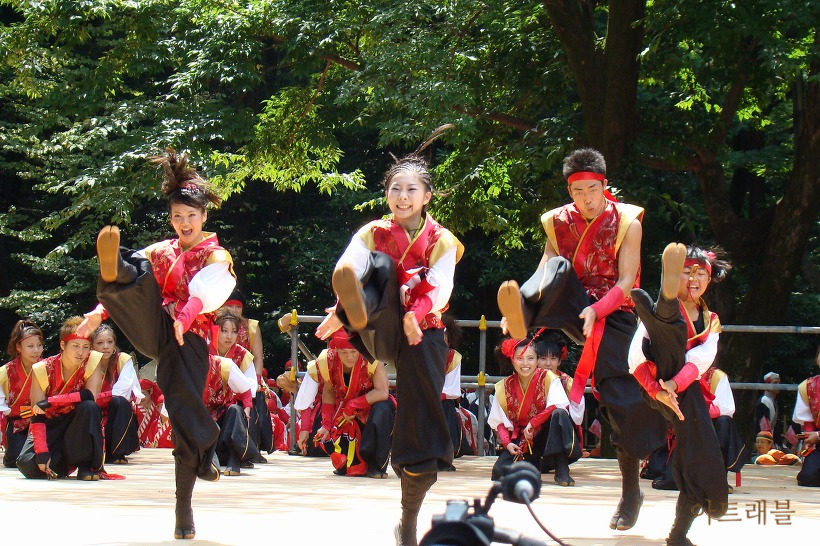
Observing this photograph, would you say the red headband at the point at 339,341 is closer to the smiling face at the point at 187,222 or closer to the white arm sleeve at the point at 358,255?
the smiling face at the point at 187,222

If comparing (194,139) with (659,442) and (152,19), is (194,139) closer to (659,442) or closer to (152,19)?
(152,19)

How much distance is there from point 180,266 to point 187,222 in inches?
8.9

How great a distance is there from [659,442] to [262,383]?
17.5ft

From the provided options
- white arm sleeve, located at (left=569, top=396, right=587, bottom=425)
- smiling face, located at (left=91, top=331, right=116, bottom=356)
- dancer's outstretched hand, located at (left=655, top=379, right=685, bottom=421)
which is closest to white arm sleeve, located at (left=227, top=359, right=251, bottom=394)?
smiling face, located at (left=91, top=331, right=116, bottom=356)

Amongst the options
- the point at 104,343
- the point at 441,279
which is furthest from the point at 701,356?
the point at 104,343

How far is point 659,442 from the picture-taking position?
17.4 ft

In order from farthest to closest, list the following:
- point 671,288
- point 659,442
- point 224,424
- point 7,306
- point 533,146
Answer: point 7,306 < point 533,146 < point 224,424 < point 659,442 < point 671,288

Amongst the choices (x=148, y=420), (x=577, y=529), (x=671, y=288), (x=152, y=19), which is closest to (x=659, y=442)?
(x=577, y=529)

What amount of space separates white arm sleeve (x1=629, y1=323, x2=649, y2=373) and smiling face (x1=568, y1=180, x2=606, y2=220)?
0.69m

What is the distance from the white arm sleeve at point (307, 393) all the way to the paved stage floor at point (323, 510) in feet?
1.86

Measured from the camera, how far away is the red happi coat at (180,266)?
5277 mm

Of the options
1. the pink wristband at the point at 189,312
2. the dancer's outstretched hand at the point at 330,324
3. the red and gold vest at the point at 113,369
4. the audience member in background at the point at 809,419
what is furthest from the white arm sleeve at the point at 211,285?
the audience member in background at the point at 809,419

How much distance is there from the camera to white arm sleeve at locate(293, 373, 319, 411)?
9094 mm

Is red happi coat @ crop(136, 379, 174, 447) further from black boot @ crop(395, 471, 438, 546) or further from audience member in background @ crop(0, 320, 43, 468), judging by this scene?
black boot @ crop(395, 471, 438, 546)
